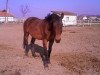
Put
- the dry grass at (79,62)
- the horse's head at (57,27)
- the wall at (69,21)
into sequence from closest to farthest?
the horse's head at (57,27), the dry grass at (79,62), the wall at (69,21)

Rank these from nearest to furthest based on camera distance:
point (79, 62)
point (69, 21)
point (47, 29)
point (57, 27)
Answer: point (57, 27) → point (47, 29) → point (79, 62) → point (69, 21)

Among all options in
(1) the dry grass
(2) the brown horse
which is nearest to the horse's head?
(2) the brown horse

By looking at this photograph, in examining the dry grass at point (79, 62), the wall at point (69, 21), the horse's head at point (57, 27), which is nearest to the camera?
A: the horse's head at point (57, 27)

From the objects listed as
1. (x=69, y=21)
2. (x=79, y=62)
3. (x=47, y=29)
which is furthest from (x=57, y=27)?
(x=69, y=21)

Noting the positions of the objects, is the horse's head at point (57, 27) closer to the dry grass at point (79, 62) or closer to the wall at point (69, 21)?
the dry grass at point (79, 62)

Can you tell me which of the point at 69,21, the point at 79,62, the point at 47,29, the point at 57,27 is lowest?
the point at 69,21

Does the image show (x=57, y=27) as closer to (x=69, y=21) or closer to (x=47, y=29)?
(x=47, y=29)

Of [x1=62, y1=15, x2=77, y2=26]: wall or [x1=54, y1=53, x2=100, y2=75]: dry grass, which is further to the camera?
[x1=62, y1=15, x2=77, y2=26]: wall

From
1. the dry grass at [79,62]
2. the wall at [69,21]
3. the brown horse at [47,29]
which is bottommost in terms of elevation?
the wall at [69,21]

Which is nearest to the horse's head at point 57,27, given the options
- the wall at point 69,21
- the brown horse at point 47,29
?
the brown horse at point 47,29

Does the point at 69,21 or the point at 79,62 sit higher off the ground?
the point at 79,62

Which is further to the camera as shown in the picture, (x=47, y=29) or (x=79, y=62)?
(x=79, y=62)

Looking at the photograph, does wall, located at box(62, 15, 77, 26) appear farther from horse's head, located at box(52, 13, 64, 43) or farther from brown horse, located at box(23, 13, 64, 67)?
horse's head, located at box(52, 13, 64, 43)

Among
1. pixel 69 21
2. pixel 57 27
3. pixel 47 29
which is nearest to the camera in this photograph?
pixel 57 27
